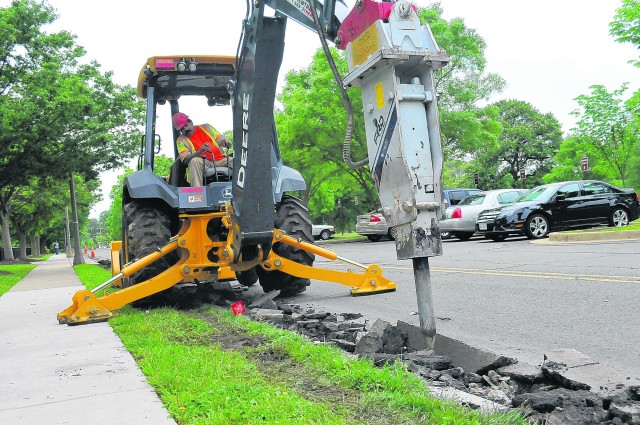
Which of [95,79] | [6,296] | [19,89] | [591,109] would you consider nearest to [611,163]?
[591,109]

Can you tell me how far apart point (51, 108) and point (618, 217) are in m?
19.0

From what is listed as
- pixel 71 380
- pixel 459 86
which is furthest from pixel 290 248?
pixel 459 86

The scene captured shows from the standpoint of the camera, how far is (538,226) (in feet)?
55.3

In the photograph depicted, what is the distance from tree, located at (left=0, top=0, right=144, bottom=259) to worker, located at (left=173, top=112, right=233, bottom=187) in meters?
14.5

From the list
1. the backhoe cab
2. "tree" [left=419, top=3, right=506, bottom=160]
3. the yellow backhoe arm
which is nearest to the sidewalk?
the yellow backhoe arm

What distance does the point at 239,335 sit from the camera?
17.0ft

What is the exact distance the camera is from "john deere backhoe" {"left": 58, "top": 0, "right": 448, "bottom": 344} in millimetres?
3629

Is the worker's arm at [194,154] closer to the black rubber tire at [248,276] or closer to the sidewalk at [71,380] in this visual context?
the black rubber tire at [248,276]

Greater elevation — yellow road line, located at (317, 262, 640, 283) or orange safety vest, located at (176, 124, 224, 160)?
orange safety vest, located at (176, 124, 224, 160)

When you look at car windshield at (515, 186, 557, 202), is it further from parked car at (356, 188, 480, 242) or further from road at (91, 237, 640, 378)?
road at (91, 237, 640, 378)

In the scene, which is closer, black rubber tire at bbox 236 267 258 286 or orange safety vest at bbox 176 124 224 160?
orange safety vest at bbox 176 124 224 160

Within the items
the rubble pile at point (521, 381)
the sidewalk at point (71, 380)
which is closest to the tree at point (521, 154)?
the sidewalk at point (71, 380)

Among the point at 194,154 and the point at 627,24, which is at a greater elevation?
the point at 627,24

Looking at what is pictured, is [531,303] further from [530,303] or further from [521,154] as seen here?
[521,154]
